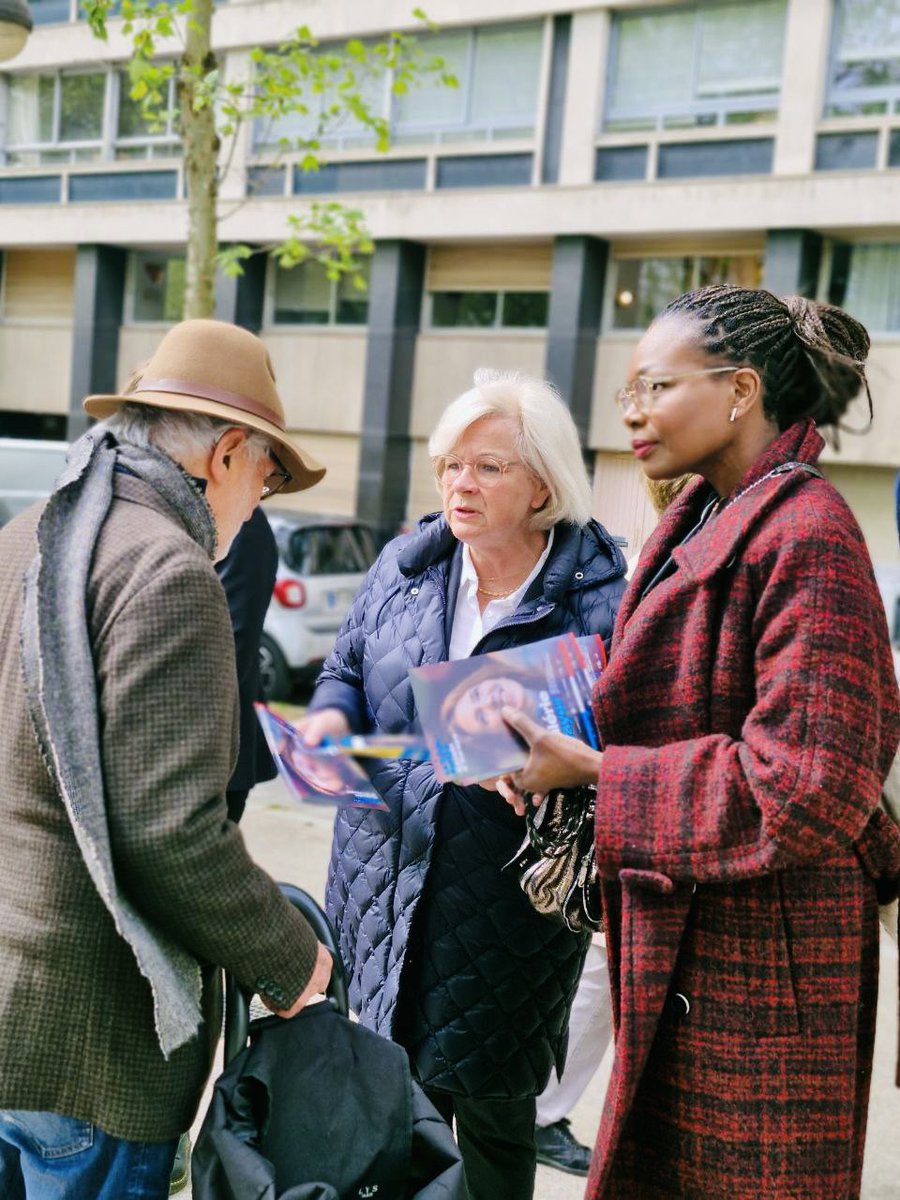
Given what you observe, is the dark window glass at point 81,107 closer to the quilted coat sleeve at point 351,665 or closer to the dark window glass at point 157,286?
the dark window glass at point 157,286

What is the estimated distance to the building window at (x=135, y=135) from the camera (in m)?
22.5

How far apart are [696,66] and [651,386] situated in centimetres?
1794

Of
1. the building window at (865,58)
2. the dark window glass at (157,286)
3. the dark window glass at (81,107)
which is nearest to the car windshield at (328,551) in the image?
the building window at (865,58)

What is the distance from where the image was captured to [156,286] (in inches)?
945

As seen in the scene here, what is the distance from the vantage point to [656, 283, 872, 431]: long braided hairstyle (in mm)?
1911

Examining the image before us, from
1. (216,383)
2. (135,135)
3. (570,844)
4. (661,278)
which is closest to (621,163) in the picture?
(661,278)

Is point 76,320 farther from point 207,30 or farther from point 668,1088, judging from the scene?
point 668,1088

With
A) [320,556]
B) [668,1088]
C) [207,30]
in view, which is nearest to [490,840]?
[668,1088]

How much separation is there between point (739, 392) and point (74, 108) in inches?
977

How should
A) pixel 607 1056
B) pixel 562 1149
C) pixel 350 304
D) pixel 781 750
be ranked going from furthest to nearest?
pixel 350 304
pixel 607 1056
pixel 562 1149
pixel 781 750

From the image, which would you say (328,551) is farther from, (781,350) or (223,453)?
(781,350)

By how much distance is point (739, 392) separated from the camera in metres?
1.92

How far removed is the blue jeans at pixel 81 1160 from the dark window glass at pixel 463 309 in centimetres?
1933

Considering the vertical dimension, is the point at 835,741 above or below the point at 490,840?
above
